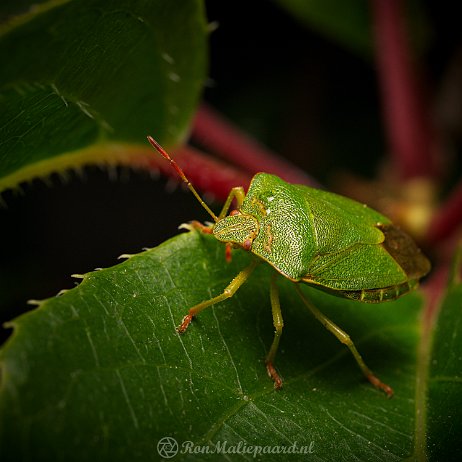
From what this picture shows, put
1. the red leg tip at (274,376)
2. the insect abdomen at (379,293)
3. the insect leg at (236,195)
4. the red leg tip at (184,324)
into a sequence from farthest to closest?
1. the insect leg at (236,195)
2. the insect abdomen at (379,293)
3. the red leg tip at (274,376)
4. the red leg tip at (184,324)

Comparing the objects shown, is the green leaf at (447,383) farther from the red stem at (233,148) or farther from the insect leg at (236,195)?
the red stem at (233,148)

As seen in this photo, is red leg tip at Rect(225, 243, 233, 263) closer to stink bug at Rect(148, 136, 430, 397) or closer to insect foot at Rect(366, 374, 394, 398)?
stink bug at Rect(148, 136, 430, 397)

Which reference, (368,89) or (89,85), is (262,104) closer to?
(368,89)

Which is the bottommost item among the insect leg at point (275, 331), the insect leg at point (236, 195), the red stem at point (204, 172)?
the insect leg at point (275, 331)

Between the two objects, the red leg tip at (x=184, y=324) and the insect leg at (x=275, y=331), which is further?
the insect leg at (x=275, y=331)

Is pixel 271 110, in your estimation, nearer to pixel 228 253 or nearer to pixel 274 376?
pixel 228 253

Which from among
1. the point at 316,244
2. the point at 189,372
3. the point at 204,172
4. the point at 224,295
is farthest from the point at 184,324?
the point at 204,172

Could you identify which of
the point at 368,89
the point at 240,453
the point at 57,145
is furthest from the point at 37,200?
the point at 240,453

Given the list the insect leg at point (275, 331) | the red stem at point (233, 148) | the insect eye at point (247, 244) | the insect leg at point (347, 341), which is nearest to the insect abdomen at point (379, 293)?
the insect leg at point (347, 341)

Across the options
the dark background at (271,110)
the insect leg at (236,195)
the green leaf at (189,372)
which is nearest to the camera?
the green leaf at (189,372)
